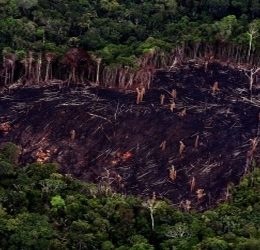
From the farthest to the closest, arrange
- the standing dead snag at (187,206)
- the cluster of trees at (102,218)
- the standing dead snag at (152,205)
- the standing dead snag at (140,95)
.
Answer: the standing dead snag at (140,95)
the standing dead snag at (187,206)
the standing dead snag at (152,205)
the cluster of trees at (102,218)

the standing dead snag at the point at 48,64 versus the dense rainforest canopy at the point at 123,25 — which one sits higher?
the dense rainforest canopy at the point at 123,25

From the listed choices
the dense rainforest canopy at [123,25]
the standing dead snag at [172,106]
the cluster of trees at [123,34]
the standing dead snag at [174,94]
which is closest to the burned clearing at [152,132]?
the standing dead snag at [172,106]

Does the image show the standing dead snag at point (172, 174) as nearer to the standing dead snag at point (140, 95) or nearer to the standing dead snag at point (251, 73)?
the standing dead snag at point (140, 95)

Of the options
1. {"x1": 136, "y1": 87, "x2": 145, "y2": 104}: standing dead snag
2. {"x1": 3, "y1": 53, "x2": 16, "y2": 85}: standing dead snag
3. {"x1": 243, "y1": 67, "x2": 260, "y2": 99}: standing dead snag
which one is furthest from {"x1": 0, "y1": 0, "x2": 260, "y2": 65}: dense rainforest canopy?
{"x1": 136, "y1": 87, "x2": 145, "y2": 104}: standing dead snag

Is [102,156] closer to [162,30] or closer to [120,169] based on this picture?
[120,169]

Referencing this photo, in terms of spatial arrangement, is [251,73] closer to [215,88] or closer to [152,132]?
[215,88]

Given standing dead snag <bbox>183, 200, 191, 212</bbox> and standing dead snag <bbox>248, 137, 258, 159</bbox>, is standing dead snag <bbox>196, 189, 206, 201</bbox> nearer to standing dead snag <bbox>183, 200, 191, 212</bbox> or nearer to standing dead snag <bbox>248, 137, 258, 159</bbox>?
standing dead snag <bbox>183, 200, 191, 212</bbox>

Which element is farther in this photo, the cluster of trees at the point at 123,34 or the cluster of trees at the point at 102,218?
the cluster of trees at the point at 123,34
